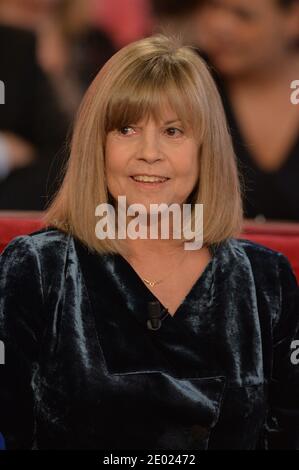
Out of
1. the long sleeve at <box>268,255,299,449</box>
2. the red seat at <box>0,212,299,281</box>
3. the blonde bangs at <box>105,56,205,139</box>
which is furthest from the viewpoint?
the red seat at <box>0,212,299,281</box>

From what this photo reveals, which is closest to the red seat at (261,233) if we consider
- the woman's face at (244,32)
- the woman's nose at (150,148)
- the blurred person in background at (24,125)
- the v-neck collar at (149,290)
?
the v-neck collar at (149,290)

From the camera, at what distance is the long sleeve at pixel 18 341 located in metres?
1.23

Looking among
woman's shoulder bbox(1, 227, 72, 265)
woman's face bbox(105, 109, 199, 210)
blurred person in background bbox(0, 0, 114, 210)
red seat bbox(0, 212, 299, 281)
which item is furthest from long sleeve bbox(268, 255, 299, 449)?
blurred person in background bbox(0, 0, 114, 210)

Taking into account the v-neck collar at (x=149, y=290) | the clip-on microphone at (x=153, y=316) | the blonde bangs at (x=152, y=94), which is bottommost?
the clip-on microphone at (x=153, y=316)

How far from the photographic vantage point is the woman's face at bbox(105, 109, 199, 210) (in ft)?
4.05

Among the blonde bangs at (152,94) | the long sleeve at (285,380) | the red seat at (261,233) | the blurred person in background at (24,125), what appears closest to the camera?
the blonde bangs at (152,94)

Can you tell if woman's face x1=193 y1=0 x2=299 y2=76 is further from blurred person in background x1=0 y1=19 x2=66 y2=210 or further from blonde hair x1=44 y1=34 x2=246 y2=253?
blonde hair x1=44 y1=34 x2=246 y2=253

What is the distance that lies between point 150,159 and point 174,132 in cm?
6

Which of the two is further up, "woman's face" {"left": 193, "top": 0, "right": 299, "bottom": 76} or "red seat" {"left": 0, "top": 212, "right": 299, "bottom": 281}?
"woman's face" {"left": 193, "top": 0, "right": 299, "bottom": 76}

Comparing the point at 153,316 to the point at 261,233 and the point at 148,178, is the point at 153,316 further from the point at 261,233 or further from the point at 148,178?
the point at 261,233

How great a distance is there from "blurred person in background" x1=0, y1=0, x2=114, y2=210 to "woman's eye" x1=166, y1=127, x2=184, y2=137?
1235 mm

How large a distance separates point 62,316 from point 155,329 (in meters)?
0.14

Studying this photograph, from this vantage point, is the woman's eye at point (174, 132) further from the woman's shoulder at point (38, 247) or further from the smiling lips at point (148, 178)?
the woman's shoulder at point (38, 247)

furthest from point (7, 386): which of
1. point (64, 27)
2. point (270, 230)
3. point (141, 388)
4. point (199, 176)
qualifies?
point (64, 27)
